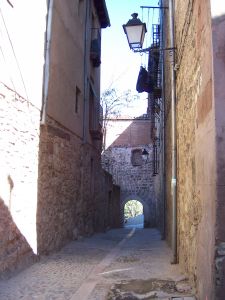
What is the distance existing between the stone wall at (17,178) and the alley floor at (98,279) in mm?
371

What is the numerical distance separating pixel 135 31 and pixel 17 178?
313cm

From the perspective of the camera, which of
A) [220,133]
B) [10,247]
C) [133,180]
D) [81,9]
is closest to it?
[220,133]

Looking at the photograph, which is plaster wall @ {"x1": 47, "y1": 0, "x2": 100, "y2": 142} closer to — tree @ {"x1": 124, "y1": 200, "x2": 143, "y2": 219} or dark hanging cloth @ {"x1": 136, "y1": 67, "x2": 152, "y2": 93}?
dark hanging cloth @ {"x1": 136, "y1": 67, "x2": 152, "y2": 93}

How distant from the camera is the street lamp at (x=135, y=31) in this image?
680cm

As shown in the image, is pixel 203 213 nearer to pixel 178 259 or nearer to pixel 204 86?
pixel 204 86

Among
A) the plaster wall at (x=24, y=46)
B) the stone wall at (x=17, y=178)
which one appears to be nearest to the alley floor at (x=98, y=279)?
the stone wall at (x=17, y=178)

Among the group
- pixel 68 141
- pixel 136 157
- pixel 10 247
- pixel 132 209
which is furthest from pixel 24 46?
pixel 132 209

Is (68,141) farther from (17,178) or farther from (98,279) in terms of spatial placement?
(98,279)

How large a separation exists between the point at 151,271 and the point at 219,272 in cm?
353

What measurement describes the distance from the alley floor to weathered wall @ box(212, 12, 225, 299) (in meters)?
1.60

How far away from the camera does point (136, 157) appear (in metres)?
27.4

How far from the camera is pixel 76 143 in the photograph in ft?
37.4

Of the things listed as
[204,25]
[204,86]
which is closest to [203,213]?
[204,86]

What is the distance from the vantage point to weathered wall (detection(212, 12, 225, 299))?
338cm
